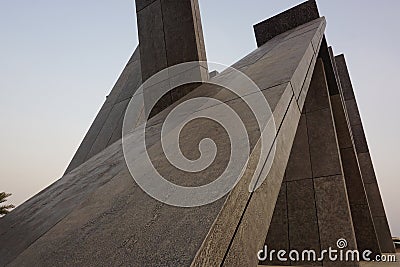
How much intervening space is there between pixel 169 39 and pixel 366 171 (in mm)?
10246

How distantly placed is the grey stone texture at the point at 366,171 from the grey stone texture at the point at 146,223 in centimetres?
844

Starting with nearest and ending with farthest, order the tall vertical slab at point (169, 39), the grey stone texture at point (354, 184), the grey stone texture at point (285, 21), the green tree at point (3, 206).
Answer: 1. the tall vertical slab at point (169, 39)
2. the grey stone texture at point (285, 21)
3. the grey stone texture at point (354, 184)
4. the green tree at point (3, 206)

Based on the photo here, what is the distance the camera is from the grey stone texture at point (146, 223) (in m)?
1.47

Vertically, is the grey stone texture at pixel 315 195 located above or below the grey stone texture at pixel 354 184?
below

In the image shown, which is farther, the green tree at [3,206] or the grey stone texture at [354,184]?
the green tree at [3,206]

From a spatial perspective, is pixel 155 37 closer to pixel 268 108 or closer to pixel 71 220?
pixel 268 108

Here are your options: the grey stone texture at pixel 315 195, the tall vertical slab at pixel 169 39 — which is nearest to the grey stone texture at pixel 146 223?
the tall vertical slab at pixel 169 39

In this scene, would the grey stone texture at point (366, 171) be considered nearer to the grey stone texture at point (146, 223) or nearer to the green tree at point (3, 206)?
the grey stone texture at point (146, 223)

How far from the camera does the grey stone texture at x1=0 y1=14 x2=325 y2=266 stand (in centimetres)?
147

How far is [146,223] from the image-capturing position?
174 cm

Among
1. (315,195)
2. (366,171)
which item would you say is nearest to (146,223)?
(315,195)

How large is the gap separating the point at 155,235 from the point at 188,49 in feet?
16.8

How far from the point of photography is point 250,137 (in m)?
2.31

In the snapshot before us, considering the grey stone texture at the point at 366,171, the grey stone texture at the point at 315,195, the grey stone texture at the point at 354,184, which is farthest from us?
the grey stone texture at the point at 366,171
